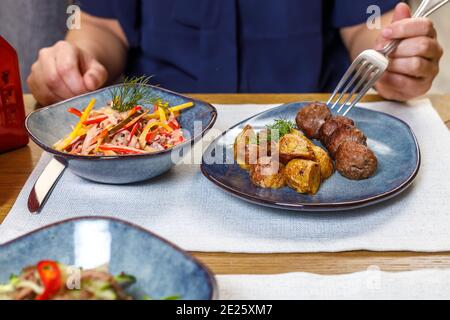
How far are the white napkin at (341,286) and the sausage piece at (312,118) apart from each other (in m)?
0.43

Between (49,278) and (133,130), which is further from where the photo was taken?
(133,130)

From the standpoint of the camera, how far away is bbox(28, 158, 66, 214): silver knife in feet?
3.56

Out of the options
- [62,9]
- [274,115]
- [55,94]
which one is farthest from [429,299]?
[62,9]

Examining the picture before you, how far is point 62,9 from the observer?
8.00 ft

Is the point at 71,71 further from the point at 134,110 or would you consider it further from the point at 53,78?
the point at 134,110

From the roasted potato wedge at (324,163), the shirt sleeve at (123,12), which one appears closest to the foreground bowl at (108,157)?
the roasted potato wedge at (324,163)

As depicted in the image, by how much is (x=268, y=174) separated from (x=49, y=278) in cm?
47

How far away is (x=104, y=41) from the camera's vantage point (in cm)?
186

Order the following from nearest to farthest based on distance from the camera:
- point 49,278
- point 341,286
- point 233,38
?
point 49,278 → point 341,286 → point 233,38

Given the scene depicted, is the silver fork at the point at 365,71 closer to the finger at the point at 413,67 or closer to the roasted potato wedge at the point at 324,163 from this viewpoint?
the finger at the point at 413,67

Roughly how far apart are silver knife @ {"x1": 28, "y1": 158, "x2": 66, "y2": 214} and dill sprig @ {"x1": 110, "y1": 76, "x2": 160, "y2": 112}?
179mm

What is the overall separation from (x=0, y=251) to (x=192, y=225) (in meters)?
0.33

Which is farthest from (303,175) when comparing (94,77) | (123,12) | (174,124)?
(123,12)
